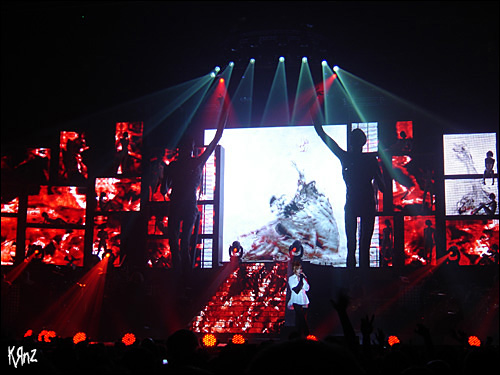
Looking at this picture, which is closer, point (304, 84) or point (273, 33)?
point (273, 33)

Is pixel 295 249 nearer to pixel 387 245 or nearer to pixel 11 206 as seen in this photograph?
pixel 387 245

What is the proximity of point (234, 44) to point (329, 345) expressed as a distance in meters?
11.6

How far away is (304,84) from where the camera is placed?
13664mm

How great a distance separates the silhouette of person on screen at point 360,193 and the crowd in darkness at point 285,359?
859 cm

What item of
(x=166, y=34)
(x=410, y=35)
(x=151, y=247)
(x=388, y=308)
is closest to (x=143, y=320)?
(x=151, y=247)

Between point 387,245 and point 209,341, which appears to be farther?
point 387,245

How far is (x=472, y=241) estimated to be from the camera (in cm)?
1273

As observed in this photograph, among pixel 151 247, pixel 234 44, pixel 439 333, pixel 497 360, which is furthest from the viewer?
pixel 151 247

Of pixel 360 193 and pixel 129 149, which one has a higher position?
pixel 129 149

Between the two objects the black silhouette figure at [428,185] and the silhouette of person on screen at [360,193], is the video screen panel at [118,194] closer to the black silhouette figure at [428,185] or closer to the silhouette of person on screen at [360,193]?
the silhouette of person on screen at [360,193]

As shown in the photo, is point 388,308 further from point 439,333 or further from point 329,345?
point 329,345

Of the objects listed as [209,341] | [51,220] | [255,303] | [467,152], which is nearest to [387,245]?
[467,152]

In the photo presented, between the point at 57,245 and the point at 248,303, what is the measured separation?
5395mm

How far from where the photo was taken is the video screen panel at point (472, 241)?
493 inches
